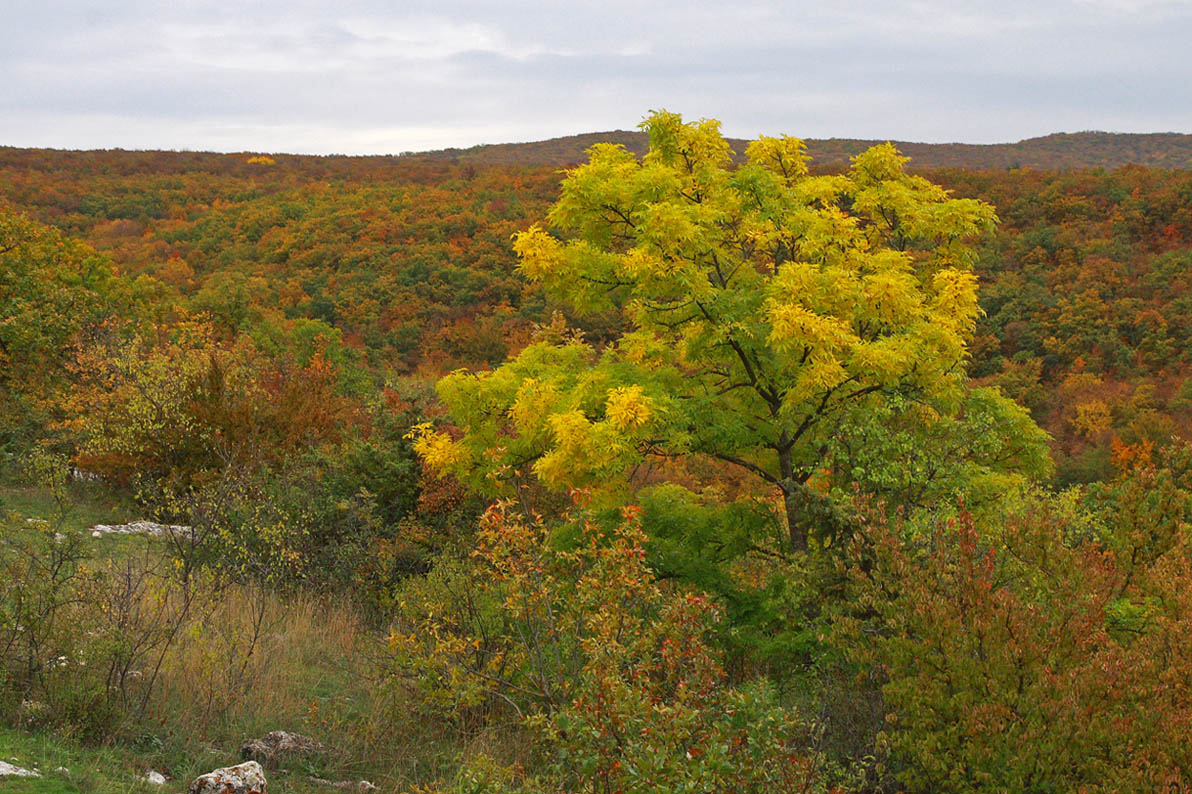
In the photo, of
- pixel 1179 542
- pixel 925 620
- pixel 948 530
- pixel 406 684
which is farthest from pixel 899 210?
pixel 406 684

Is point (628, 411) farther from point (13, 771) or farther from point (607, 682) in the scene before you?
point (13, 771)

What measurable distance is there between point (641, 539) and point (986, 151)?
4286 inches

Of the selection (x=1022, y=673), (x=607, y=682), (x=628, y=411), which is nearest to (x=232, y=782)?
(x=607, y=682)

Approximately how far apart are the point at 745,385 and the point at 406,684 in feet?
18.6

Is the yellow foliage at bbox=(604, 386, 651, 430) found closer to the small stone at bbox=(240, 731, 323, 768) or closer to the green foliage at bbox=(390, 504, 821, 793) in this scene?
the green foliage at bbox=(390, 504, 821, 793)

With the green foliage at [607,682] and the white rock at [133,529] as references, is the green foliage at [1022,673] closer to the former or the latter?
the green foliage at [607,682]

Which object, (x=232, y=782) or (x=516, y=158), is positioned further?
(x=516, y=158)

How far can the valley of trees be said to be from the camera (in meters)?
5.03

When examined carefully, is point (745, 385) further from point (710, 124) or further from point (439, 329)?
point (439, 329)

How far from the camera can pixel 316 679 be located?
7.43 meters

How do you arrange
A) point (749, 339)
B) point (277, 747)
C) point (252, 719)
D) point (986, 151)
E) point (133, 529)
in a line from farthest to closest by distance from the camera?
1. point (986, 151)
2. point (133, 529)
3. point (749, 339)
4. point (252, 719)
5. point (277, 747)

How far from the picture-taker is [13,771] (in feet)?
14.3

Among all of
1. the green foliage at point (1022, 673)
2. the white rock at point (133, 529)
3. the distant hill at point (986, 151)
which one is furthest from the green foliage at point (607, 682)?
the distant hill at point (986, 151)

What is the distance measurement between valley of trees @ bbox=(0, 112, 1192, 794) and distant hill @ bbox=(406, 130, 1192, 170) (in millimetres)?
77459
